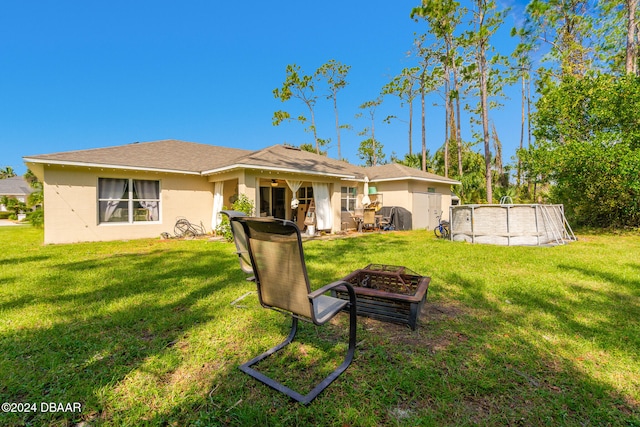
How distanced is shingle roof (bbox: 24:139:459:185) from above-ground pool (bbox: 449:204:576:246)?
5.45 m

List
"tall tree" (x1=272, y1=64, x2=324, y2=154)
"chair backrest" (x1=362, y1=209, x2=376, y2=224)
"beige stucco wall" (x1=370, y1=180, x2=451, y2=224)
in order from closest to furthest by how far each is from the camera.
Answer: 1. "chair backrest" (x1=362, y1=209, x2=376, y2=224)
2. "beige stucco wall" (x1=370, y1=180, x2=451, y2=224)
3. "tall tree" (x1=272, y1=64, x2=324, y2=154)

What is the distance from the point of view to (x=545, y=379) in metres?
2.27

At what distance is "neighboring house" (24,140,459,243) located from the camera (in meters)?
9.23

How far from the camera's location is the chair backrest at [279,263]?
1962 millimetres

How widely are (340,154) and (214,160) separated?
21.8 metres

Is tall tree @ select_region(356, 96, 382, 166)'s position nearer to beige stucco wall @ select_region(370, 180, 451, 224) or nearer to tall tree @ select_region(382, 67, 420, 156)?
tall tree @ select_region(382, 67, 420, 156)

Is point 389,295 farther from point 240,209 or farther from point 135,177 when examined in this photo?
point 135,177

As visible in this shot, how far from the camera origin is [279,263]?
212cm

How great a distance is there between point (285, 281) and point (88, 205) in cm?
1084

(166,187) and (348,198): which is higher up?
(166,187)

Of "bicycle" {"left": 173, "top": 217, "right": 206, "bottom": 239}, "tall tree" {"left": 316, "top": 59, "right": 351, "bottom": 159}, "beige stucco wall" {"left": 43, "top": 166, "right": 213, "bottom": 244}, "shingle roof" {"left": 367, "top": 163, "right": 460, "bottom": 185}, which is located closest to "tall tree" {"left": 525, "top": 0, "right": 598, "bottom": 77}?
"shingle roof" {"left": 367, "top": 163, "right": 460, "bottom": 185}

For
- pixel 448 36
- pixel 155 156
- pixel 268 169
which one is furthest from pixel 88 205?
pixel 448 36

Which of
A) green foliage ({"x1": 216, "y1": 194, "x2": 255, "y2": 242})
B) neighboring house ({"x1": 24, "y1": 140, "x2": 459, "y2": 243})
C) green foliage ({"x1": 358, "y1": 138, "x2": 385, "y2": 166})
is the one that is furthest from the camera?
green foliage ({"x1": 358, "y1": 138, "x2": 385, "y2": 166})

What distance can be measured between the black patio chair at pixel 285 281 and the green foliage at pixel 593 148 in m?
13.2
